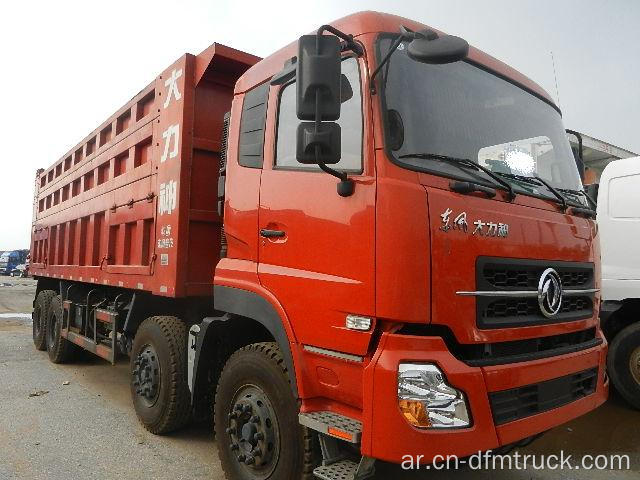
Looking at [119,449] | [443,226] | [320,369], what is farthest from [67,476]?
[443,226]

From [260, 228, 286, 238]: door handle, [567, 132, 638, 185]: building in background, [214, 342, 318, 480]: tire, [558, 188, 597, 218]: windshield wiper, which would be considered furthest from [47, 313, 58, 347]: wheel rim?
[567, 132, 638, 185]: building in background

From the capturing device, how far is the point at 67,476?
10.6 ft

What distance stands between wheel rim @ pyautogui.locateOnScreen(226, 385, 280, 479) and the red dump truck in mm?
11

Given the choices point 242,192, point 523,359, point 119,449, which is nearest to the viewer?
point 523,359

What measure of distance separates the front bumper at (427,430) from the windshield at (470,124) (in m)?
0.83

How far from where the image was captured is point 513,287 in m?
2.45

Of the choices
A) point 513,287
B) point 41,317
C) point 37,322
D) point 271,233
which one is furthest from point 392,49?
point 37,322

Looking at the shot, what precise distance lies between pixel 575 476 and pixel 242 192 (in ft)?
9.47

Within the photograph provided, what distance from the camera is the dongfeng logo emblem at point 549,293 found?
2.52 m

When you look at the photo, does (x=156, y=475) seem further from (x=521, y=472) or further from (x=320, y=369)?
(x=521, y=472)

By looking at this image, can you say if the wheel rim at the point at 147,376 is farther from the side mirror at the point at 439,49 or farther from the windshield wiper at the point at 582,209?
the windshield wiper at the point at 582,209

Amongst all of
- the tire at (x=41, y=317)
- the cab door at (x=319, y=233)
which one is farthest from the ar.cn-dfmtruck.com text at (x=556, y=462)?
the tire at (x=41, y=317)

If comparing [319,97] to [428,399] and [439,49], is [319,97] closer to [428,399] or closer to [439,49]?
[439,49]

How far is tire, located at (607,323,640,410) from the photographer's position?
16.1ft
